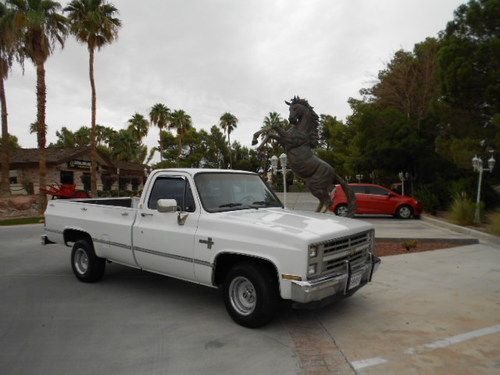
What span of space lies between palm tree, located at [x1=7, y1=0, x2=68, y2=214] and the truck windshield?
751 inches

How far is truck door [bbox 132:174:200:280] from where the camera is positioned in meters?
5.38

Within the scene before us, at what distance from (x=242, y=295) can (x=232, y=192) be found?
1486mm

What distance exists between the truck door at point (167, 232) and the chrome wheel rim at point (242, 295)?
2.07 ft

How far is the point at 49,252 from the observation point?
10297mm

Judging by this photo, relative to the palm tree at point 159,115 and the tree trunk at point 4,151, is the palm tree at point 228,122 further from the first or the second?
the tree trunk at point 4,151

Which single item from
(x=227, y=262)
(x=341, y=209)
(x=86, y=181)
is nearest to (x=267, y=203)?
(x=227, y=262)

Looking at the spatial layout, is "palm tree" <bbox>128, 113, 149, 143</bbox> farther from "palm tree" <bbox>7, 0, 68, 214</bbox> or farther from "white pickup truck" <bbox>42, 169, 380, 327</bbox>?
"white pickup truck" <bbox>42, 169, 380, 327</bbox>

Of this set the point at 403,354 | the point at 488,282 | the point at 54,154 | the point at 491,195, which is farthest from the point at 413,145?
the point at 54,154

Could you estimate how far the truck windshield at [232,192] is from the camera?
219 inches

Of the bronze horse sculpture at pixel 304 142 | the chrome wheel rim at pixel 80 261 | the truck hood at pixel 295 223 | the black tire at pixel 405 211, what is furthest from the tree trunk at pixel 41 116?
the truck hood at pixel 295 223

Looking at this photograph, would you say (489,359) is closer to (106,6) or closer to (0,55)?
(106,6)

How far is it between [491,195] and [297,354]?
791 inches

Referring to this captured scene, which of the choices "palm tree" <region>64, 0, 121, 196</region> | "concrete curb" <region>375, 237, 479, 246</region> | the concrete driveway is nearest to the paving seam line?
the concrete driveway

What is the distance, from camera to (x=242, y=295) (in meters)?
5.04
